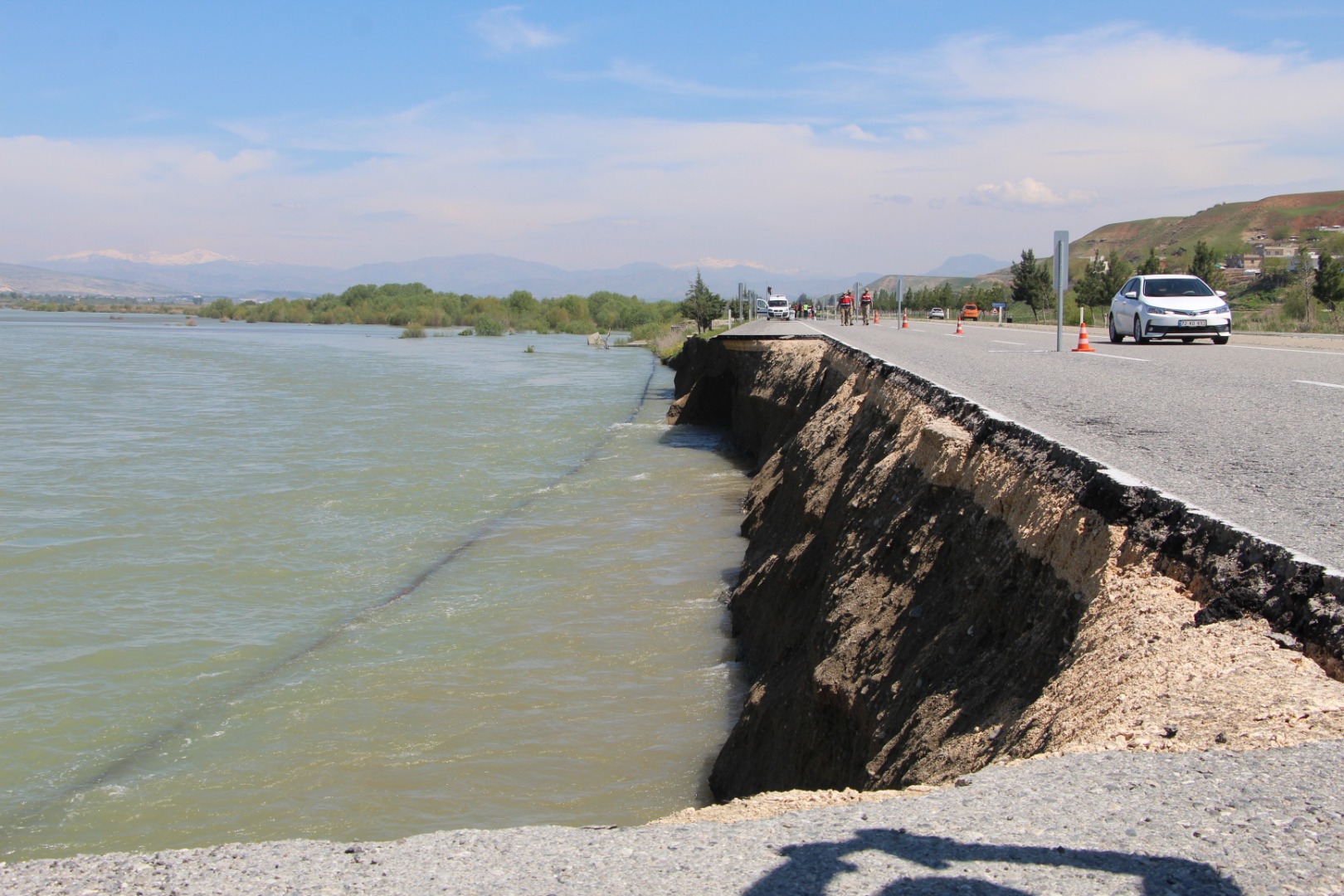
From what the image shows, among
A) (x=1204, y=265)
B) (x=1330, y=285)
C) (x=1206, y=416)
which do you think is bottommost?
(x=1206, y=416)

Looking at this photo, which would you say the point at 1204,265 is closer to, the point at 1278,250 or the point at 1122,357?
the point at 1122,357

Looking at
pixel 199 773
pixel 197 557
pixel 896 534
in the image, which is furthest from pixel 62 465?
pixel 896 534

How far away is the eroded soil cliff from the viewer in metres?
3.64

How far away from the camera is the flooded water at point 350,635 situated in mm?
8891

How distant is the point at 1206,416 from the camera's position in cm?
868

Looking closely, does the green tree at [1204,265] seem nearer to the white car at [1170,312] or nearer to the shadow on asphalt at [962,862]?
the white car at [1170,312]

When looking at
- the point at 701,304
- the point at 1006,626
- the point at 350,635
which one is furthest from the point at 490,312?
the point at 1006,626

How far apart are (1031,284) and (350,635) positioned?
236ft

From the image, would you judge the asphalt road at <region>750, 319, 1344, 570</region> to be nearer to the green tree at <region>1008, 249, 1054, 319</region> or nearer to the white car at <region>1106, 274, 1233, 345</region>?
the white car at <region>1106, 274, 1233, 345</region>

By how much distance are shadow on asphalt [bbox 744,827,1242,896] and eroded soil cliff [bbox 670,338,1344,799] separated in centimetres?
81

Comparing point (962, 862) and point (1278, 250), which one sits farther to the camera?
point (1278, 250)

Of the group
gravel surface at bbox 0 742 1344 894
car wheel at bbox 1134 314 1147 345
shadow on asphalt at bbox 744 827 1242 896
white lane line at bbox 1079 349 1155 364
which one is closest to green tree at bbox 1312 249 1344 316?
car wheel at bbox 1134 314 1147 345

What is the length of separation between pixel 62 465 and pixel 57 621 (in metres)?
13.5

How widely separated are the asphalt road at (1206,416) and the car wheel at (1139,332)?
2105 millimetres
